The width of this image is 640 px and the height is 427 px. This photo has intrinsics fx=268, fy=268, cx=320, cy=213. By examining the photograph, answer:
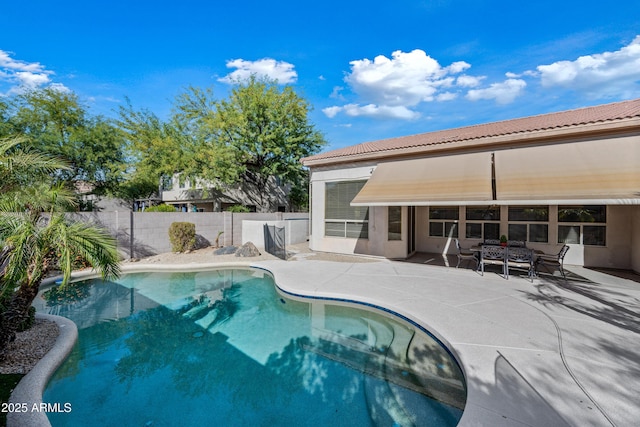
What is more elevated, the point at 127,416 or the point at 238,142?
the point at 238,142

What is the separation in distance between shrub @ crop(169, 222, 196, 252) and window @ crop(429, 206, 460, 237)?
1518cm

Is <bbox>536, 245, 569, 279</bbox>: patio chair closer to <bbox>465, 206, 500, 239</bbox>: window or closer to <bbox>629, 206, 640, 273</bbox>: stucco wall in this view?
<bbox>629, 206, 640, 273</bbox>: stucco wall

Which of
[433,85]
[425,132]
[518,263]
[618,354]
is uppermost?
[433,85]

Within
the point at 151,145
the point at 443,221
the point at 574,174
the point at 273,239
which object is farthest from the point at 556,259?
the point at 151,145

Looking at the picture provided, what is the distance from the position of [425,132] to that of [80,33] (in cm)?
2242

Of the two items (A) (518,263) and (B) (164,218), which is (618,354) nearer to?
(A) (518,263)

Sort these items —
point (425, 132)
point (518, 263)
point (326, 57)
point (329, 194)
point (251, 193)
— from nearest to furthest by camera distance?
1. point (518, 263)
2. point (329, 194)
3. point (425, 132)
4. point (326, 57)
5. point (251, 193)

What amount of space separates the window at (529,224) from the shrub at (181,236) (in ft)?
61.2

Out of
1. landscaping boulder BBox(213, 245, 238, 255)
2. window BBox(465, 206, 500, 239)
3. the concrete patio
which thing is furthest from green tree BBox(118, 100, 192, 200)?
window BBox(465, 206, 500, 239)

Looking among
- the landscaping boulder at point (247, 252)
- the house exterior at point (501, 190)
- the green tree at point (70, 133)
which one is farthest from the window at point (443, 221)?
the green tree at point (70, 133)

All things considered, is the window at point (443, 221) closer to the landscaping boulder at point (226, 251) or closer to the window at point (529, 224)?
the window at point (529, 224)

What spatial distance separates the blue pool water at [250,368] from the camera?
15.4 feet

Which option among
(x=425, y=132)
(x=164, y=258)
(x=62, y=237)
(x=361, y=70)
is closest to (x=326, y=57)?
(x=361, y=70)

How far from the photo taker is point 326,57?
2455 centimetres
